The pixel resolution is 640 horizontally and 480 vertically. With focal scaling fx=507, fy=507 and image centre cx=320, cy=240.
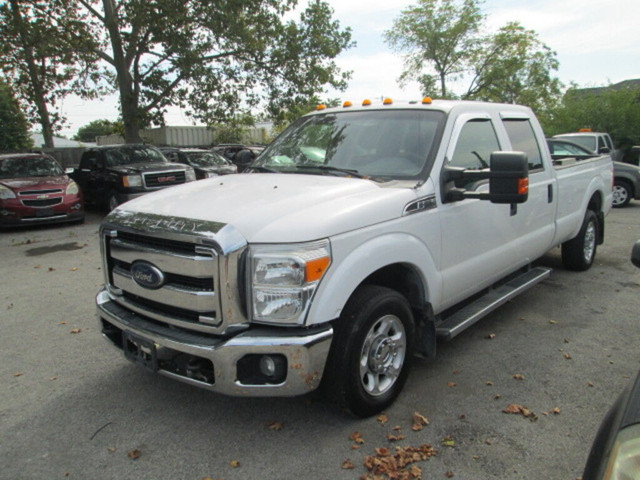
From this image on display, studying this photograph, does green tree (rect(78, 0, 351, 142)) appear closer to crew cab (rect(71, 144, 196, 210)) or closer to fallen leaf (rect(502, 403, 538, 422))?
crew cab (rect(71, 144, 196, 210))

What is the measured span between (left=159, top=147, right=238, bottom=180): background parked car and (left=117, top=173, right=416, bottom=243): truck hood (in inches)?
449

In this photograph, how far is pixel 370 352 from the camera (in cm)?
311

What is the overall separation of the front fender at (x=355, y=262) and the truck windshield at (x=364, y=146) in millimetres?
589

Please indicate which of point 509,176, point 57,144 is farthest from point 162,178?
point 57,144

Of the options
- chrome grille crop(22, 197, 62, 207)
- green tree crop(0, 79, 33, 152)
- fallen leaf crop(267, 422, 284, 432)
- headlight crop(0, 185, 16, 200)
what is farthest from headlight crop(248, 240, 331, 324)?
green tree crop(0, 79, 33, 152)

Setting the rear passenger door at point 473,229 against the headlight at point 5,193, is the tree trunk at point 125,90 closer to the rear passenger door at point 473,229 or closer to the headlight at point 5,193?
the headlight at point 5,193

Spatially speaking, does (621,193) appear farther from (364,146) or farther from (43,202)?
(43,202)

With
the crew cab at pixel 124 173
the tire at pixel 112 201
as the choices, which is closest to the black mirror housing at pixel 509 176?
the crew cab at pixel 124 173

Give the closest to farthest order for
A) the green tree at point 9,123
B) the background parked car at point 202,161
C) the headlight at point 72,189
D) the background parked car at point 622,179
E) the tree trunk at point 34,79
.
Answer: the headlight at point 72,189
the background parked car at point 622,179
the background parked car at point 202,161
the tree trunk at point 34,79
the green tree at point 9,123

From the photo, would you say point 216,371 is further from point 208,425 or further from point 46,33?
point 46,33

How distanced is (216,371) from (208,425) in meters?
0.69

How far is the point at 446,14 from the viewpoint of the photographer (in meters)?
32.7

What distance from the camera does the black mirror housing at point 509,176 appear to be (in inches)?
120

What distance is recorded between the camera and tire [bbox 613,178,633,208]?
41.1 feet
